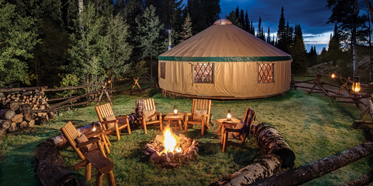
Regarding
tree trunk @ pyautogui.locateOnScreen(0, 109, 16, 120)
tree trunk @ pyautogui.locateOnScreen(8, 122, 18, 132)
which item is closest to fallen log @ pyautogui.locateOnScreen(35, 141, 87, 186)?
tree trunk @ pyautogui.locateOnScreen(8, 122, 18, 132)

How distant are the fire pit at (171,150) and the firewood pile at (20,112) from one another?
12.8ft

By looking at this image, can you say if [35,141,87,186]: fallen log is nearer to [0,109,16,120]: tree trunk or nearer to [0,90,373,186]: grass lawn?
[0,90,373,186]: grass lawn

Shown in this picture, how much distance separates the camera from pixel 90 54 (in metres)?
9.95

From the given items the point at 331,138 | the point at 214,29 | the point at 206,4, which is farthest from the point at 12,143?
the point at 206,4

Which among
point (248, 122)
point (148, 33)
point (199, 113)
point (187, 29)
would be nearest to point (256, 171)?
point (248, 122)

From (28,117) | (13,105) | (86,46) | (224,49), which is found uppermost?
(86,46)

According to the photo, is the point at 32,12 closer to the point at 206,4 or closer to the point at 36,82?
the point at 36,82

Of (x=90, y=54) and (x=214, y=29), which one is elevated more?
(x=214, y=29)

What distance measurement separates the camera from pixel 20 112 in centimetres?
606

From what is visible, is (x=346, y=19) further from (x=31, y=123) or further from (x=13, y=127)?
(x=13, y=127)

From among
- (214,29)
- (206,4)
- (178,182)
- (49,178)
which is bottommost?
(178,182)

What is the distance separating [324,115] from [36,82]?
51.5 ft

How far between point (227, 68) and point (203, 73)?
947 mm

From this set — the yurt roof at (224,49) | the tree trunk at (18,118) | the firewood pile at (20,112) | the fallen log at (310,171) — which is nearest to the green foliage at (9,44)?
the firewood pile at (20,112)
